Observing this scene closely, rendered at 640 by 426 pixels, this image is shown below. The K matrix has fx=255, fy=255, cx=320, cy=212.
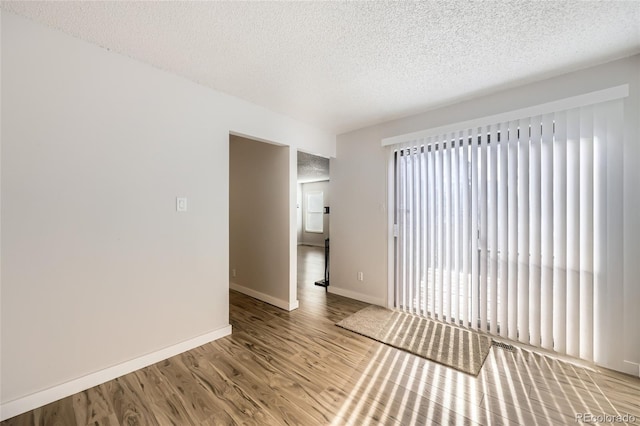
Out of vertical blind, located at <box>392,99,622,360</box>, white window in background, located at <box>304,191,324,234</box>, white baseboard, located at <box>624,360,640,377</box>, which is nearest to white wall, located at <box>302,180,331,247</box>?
white window in background, located at <box>304,191,324,234</box>

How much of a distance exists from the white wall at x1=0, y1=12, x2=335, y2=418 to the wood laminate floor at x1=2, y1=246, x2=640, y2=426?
30 cm

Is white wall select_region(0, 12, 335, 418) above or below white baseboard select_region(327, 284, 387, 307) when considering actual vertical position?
above

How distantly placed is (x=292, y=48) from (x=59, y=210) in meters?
1.97

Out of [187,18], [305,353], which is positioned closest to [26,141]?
[187,18]

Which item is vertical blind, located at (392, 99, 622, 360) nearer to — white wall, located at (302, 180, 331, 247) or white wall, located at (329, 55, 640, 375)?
white wall, located at (329, 55, 640, 375)

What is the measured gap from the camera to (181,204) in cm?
230

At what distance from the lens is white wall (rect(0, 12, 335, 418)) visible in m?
1.59

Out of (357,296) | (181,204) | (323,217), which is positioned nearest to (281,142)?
(181,204)

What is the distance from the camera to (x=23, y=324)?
161cm

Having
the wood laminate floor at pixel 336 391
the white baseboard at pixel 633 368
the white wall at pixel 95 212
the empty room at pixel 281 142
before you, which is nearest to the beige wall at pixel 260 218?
the empty room at pixel 281 142

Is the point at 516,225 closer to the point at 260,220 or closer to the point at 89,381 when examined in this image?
the point at 260,220

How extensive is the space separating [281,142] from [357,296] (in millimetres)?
2429

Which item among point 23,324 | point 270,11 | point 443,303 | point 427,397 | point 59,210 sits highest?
point 270,11

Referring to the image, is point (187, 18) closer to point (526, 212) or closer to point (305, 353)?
point (305, 353)
